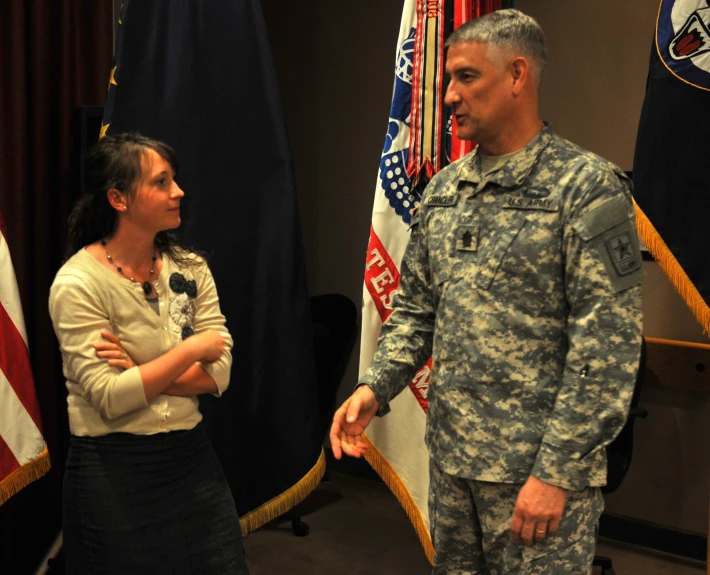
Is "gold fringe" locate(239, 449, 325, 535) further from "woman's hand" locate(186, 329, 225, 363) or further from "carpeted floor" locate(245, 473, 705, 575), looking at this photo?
"woman's hand" locate(186, 329, 225, 363)

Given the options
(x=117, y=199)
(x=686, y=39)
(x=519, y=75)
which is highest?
(x=686, y=39)

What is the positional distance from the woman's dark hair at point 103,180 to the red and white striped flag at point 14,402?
54 centimetres

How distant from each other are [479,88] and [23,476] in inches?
72.0

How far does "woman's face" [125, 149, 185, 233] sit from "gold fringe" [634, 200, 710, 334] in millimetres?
1477

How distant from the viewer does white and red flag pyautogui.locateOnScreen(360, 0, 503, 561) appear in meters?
2.64

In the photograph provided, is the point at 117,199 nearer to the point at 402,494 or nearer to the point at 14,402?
the point at 14,402

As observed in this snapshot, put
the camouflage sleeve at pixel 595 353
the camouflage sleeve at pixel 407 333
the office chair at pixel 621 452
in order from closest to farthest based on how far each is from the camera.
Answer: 1. the camouflage sleeve at pixel 595 353
2. the camouflage sleeve at pixel 407 333
3. the office chair at pixel 621 452

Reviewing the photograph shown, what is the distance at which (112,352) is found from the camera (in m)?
1.77

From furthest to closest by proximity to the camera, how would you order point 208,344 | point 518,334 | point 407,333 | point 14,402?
point 14,402 < point 208,344 < point 407,333 < point 518,334

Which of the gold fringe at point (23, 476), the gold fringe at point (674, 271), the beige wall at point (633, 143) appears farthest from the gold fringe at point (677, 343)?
the gold fringe at point (23, 476)

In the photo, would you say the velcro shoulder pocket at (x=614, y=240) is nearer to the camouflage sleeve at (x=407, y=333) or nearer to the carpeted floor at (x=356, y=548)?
the camouflage sleeve at (x=407, y=333)

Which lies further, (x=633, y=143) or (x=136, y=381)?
(x=633, y=143)

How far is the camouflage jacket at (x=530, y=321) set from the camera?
4.38ft

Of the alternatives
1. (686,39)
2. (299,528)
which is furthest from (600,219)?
(299,528)
